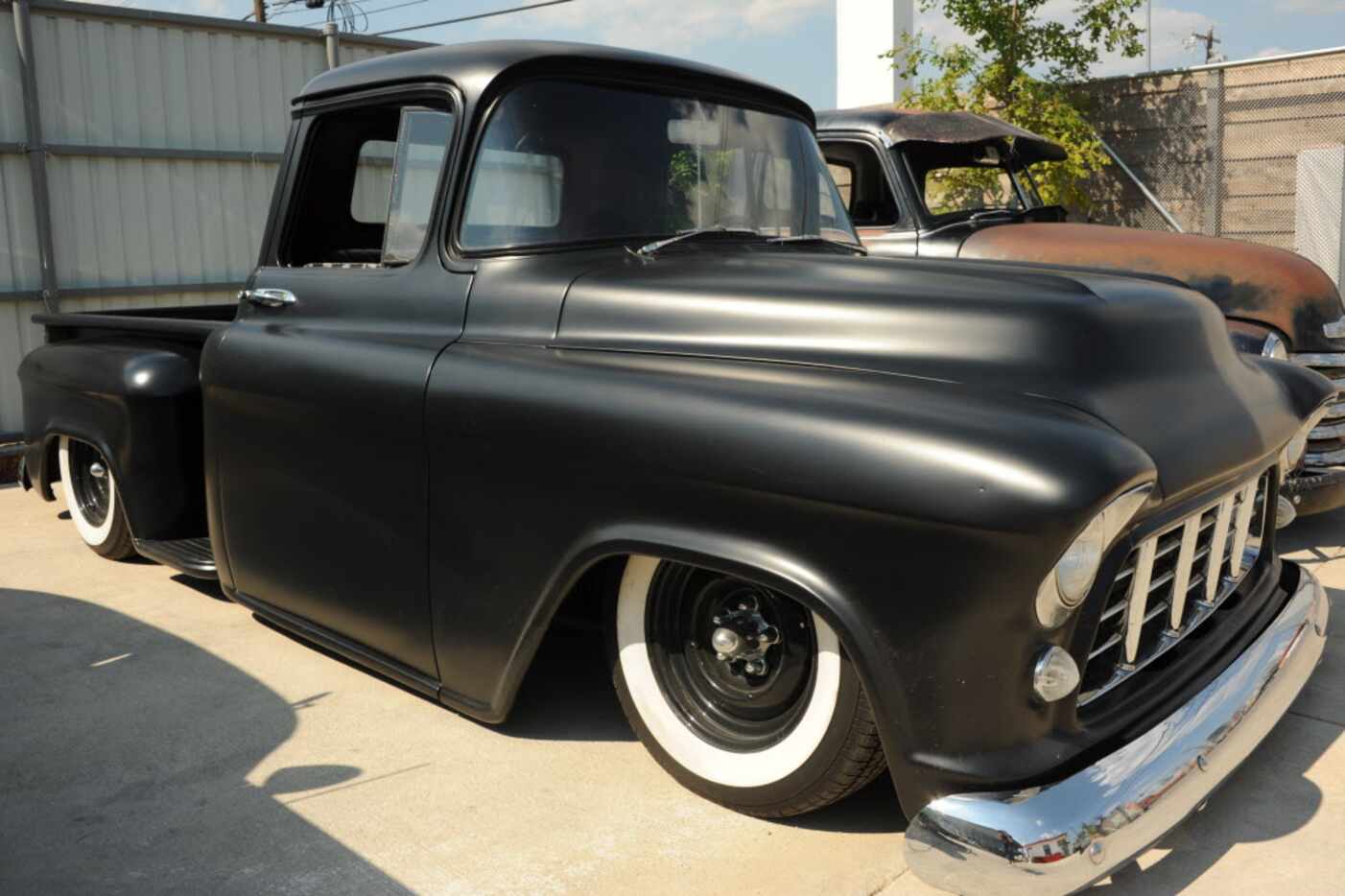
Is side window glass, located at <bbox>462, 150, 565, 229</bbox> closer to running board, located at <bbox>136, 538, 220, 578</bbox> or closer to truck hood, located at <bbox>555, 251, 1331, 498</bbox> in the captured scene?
truck hood, located at <bbox>555, 251, 1331, 498</bbox>

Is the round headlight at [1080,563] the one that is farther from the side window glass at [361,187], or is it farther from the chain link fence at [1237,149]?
the chain link fence at [1237,149]

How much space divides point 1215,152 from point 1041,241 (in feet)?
15.1

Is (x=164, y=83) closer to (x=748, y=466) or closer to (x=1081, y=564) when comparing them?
(x=748, y=466)

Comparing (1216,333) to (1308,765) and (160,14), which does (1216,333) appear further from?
(160,14)

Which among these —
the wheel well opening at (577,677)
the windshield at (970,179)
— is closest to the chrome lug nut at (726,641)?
the wheel well opening at (577,677)

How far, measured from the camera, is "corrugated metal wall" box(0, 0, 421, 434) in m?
7.95

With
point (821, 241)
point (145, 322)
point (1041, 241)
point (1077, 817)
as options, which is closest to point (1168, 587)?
point (1077, 817)

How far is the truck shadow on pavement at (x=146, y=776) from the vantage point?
8.36ft

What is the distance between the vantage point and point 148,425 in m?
4.24

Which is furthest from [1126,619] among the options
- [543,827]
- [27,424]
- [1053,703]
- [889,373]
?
[27,424]

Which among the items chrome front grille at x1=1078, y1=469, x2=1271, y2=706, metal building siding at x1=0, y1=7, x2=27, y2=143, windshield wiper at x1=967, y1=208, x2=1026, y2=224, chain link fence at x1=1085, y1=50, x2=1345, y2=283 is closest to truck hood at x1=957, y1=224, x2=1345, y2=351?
windshield wiper at x1=967, y1=208, x2=1026, y2=224

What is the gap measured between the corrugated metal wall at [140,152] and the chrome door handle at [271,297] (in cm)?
500

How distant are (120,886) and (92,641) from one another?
5.76 ft

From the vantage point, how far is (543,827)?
273cm
